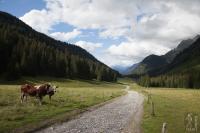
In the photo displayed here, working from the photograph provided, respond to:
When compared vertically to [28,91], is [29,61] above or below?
above

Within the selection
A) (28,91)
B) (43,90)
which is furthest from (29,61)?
(28,91)

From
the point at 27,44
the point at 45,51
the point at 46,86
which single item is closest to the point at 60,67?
the point at 45,51

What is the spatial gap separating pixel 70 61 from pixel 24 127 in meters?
170

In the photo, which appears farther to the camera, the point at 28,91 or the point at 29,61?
the point at 29,61

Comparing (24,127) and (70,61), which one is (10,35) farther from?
(24,127)

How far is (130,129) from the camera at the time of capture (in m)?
26.4

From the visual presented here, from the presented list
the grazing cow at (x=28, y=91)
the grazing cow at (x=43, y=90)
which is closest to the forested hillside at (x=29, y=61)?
the grazing cow at (x=43, y=90)

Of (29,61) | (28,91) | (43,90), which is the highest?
(29,61)

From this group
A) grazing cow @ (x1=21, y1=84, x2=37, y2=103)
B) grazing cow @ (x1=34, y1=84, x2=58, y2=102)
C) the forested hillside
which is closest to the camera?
grazing cow @ (x1=34, y1=84, x2=58, y2=102)

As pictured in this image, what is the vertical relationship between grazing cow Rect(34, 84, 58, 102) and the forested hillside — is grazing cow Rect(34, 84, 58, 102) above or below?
below

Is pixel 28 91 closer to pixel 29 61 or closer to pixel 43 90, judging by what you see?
pixel 43 90

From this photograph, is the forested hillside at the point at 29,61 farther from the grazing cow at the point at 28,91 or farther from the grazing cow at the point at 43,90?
the grazing cow at the point at 28,91

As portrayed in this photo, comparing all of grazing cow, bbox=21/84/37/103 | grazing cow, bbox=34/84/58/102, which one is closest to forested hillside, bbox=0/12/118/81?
grazing cow, bbox=34/84/58/102

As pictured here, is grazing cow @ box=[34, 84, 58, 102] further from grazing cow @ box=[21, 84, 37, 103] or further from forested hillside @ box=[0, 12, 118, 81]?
forested hillside @ box=[0, 12, 118, 81]
